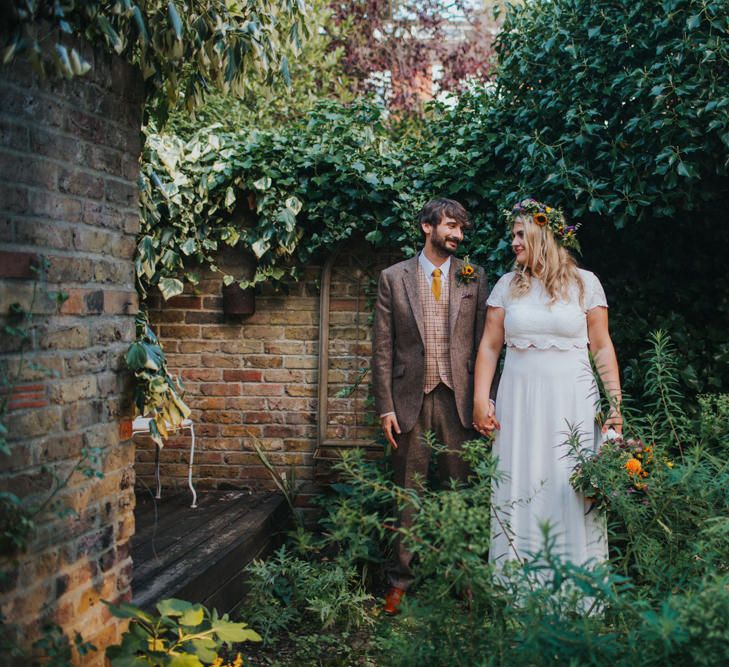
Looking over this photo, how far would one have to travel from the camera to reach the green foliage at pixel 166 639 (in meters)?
2.35

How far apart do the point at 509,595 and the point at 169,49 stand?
6.52 feet

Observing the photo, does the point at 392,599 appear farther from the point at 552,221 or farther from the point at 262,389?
the point at 552,221

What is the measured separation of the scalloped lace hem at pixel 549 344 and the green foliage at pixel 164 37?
1569mm

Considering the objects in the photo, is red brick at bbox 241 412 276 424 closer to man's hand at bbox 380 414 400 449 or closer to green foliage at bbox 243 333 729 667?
man's hand at bbox 380 414 400 449

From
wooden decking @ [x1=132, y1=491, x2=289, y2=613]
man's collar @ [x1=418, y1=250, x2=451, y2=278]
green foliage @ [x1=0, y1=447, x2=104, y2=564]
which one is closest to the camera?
green foliage @ [x1=0, y1=447, x2=104, y2=564]

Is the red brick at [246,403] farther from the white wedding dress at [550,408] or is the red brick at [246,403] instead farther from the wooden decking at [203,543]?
the white wedding dress at [550,408]

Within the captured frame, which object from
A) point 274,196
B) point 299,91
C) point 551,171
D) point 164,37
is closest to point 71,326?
point 164,37

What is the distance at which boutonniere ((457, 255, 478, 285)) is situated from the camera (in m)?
4.08

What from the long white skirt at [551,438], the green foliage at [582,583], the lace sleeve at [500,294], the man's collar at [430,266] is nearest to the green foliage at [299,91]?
the man's collar at [430,266]

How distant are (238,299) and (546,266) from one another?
2.34m

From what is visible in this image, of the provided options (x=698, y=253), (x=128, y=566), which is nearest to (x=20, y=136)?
(x=128, y=566)

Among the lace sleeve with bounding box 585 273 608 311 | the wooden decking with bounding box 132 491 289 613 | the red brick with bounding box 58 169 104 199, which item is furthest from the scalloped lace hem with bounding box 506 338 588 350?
the red brick with bounding box 58 169 104 199

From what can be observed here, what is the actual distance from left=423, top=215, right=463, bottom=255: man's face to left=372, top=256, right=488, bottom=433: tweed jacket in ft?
0.41

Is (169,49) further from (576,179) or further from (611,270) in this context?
(611,270)
